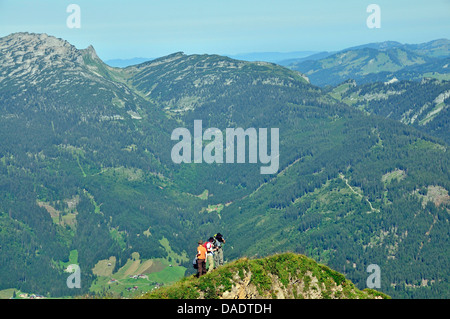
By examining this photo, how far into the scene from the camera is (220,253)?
84.2 meters

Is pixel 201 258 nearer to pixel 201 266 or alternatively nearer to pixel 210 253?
pixel 201 266

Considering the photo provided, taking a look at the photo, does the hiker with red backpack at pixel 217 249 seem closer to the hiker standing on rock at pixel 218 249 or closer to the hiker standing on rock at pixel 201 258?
the hiker standing on rock at pixel 218 249

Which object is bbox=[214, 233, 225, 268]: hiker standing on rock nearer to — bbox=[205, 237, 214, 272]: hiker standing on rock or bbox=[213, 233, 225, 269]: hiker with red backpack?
bbox=[213, 233, 225, 269]: hiker with red backpack

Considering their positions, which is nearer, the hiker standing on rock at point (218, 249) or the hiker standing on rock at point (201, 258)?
the hiker standing on rock at point (201, 258)

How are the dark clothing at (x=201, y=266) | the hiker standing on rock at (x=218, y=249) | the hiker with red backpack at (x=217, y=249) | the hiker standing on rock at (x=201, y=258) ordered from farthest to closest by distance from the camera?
the hiker standing on rock at (x=218, y=249) < the hiker with red backpack at (x=217, y=249) < the dark clothing at (x=201, y=266) < the hiker standing on rock at (x=201, y=258)

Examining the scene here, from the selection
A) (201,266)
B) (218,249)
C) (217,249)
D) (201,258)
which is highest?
(217,249)

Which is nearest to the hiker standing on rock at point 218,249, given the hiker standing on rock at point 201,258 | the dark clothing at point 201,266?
the hiker standing on rock at point 201,258

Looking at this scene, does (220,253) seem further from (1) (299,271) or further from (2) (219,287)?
(1) (299,271)

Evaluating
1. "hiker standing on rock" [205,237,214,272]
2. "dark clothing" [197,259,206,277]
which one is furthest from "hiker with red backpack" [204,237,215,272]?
"dark clothing" [197,259,206,277]

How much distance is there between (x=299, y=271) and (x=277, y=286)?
17.2ft

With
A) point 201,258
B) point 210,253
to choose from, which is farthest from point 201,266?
point 210,253
